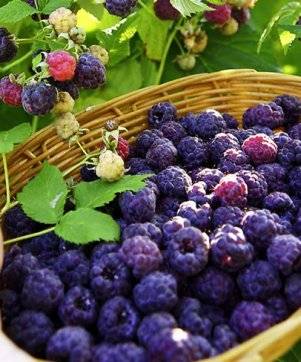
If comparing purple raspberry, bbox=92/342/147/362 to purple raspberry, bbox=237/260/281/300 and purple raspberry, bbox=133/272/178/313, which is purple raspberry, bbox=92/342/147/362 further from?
purple raspberry, bbox=237/260/281/300

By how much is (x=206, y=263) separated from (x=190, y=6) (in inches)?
23.6

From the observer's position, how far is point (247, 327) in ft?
3.13

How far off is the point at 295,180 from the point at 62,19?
51 cm

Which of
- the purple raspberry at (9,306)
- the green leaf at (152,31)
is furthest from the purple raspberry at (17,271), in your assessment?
the green leaf at (152,31)

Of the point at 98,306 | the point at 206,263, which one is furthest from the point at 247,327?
the point at 98,306

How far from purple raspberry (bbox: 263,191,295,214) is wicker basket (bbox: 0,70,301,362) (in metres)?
0.39

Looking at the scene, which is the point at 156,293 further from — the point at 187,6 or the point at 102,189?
the point at 187,6

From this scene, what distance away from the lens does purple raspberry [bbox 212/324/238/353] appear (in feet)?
3.04

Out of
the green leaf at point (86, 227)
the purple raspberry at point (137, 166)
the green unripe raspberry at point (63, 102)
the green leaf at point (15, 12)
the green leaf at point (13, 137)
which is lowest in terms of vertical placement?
the purple raspberry at point (137, 166)

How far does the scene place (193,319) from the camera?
0.94 meters

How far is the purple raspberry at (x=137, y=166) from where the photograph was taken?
1292 mm

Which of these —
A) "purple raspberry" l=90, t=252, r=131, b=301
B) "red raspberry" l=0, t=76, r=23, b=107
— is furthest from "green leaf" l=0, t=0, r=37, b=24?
"purple raspberry" l=90, t=252, r=131, b=301

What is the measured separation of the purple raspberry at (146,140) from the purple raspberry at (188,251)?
374 millimetres

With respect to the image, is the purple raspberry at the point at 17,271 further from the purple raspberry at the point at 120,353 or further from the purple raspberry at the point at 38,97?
the purple raspberry at the point at 38,97
